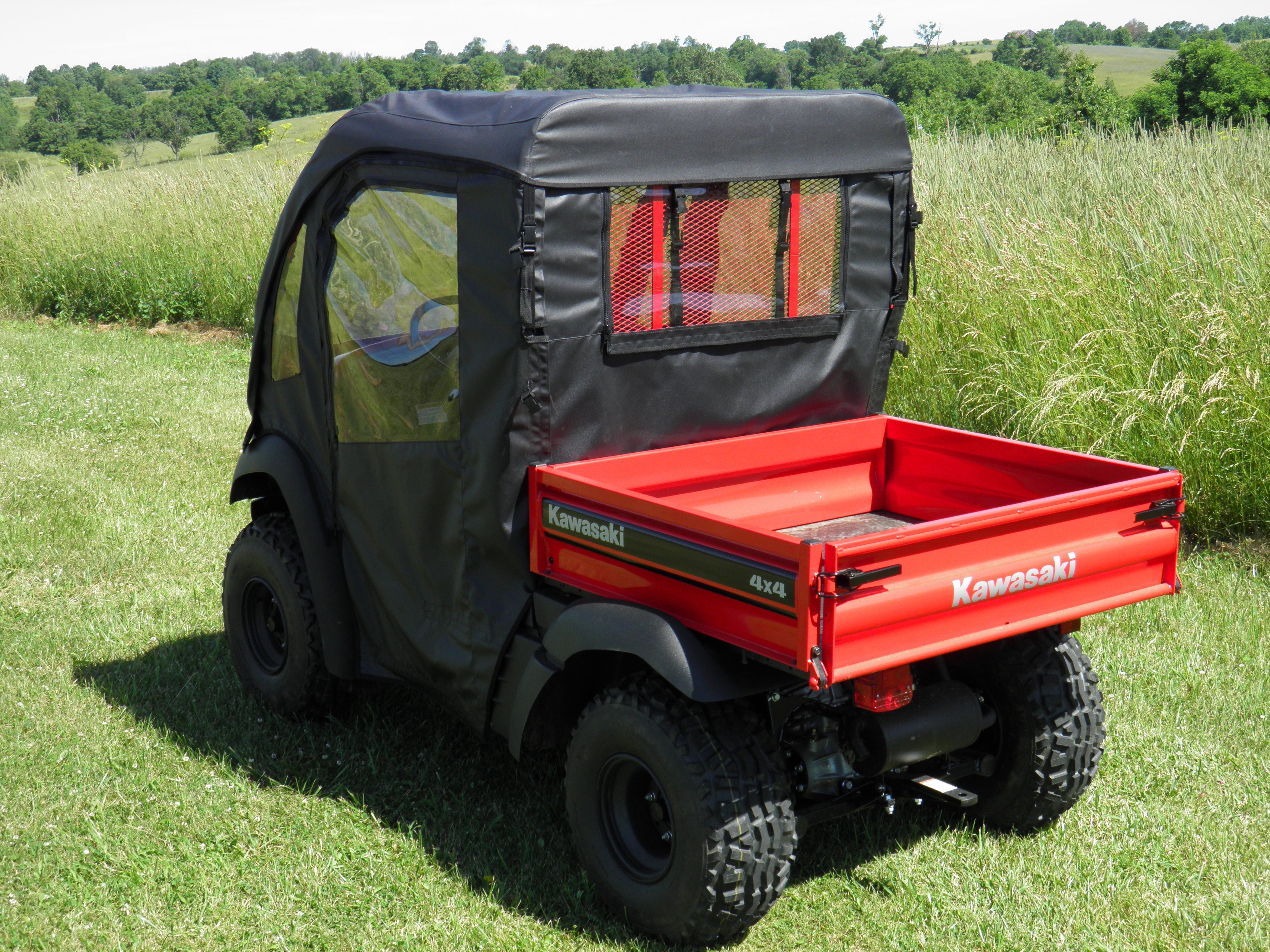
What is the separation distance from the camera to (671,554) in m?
2.96

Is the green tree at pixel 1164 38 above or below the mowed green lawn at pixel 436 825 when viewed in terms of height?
above

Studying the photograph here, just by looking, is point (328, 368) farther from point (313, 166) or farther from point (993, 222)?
point (993, 222)

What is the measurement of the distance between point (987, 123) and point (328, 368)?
2410 cm

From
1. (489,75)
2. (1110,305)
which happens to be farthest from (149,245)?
(489,75)

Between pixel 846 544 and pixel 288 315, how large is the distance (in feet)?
8.11

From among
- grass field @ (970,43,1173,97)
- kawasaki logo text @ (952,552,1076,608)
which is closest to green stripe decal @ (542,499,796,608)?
kawasaki logo text @ (952,552,1076,608)

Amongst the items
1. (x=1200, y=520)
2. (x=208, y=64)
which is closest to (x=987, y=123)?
(x=1200, y=520)

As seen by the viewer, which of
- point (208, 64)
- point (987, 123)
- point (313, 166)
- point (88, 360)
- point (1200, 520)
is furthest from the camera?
point (208, 64)

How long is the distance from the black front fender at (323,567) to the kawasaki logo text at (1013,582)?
215 centimetres

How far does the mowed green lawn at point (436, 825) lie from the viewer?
3180 mm

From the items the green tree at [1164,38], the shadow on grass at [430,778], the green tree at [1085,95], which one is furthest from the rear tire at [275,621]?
the green tree at [1164,38]

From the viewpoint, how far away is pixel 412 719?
4.40 m

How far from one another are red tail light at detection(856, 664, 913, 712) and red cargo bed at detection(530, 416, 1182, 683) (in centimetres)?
15

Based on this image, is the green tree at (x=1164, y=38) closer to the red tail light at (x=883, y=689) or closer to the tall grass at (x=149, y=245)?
the tall grass at (x=149, y=245)
